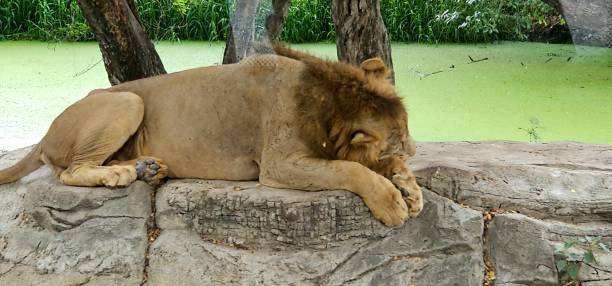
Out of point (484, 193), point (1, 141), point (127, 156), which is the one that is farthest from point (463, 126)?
point (1, 141)

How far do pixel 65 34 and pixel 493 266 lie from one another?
6.07m

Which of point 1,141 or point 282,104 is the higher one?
point 282,104

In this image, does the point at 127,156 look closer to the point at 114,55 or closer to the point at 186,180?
the point at 186,180

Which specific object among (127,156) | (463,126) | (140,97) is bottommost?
(463,126)

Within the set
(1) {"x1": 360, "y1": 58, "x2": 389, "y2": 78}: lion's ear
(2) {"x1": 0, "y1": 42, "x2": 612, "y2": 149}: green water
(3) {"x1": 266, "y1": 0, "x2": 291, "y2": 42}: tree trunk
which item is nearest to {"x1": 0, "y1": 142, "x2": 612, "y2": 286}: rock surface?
(1) {"x1": 360, "y1": 58, "x2": 389, "y2": 78}: lion's ear

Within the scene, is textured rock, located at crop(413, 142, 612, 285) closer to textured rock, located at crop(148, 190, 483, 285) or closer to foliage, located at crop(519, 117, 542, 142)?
textured rock, located at crop(148, 190, 483, 285)

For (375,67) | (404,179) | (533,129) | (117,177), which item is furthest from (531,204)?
(533,129)

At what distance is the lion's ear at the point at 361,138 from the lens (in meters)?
3.74

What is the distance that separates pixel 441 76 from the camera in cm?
834

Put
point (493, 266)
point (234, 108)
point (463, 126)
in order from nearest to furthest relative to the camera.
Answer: point (493, 266) < point (234, 108) < point (463, 126)

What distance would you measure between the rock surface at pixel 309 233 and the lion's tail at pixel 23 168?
0.28 meters

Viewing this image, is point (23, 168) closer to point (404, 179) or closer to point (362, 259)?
point (362, 259)

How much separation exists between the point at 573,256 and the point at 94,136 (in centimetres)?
256

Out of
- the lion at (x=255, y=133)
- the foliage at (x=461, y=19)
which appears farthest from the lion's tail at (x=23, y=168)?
the foliage at (x=461, y=19)
